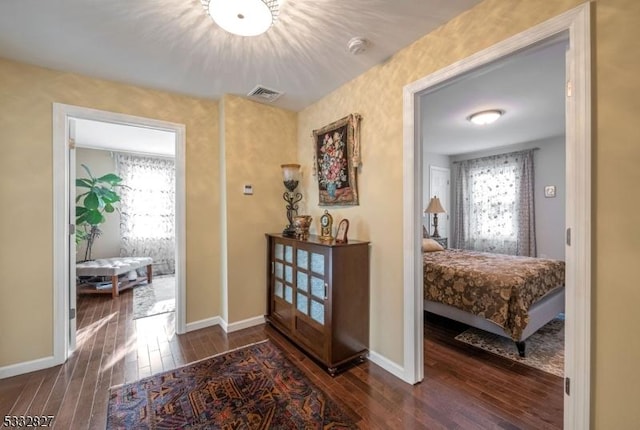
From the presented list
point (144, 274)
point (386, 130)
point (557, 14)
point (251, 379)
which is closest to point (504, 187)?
point (386, 130)

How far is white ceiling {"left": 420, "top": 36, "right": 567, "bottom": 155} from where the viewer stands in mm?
2102

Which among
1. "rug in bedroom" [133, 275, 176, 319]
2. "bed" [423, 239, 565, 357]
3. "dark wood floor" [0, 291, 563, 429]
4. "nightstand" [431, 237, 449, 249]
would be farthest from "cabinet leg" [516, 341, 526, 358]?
"rug in bedroom" [133, 275, 176, 319]

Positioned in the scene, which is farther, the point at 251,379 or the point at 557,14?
the point at 251,379

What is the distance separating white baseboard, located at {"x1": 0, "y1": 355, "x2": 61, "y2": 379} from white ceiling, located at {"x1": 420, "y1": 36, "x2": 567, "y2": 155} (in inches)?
144

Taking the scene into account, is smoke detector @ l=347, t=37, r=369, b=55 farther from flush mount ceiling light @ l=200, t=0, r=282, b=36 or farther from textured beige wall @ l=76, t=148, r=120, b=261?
textured beige wall @ l=76, t=148, r=120, b=261

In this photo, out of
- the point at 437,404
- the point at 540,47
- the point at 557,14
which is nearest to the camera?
the point at 557,14

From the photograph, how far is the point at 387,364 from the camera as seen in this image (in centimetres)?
213

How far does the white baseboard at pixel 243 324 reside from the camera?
2.82 meters

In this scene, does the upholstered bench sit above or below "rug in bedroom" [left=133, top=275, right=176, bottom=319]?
above

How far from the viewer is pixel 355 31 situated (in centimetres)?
182
